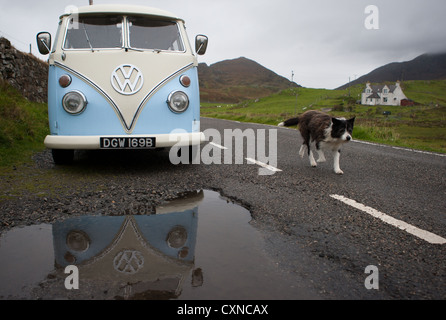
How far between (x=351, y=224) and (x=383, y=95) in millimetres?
108285

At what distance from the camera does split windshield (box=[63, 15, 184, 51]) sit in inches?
205

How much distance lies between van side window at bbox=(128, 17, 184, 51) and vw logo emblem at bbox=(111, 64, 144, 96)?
504 millimetres

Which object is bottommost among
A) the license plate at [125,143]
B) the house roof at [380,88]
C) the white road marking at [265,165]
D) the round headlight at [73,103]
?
the white road marking at [265,165]

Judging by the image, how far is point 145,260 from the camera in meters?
2.23

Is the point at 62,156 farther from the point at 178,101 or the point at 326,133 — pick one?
the point at 326,133

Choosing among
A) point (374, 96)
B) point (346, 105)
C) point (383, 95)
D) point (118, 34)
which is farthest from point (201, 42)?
point (383, 95)

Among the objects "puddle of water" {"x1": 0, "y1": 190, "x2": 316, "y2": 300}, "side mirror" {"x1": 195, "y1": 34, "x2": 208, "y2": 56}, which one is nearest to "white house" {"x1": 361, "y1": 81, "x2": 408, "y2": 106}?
"side mirror" {"x1": 195, "y1": 34, "x2": 208, "y2": 56}

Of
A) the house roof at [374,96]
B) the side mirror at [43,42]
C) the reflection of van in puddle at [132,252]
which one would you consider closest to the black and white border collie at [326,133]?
the reflection of van in puddle at [132,252]

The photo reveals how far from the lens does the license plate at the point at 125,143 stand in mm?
4676

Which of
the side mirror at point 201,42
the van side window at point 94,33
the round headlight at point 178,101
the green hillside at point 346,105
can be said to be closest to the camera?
the round headlight at point 178,101

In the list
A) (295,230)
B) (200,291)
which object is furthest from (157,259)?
(295,230)

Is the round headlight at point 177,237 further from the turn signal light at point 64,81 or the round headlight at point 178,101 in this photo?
the turn signal light at point 64,81
